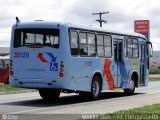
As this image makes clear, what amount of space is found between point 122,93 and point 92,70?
5533mm

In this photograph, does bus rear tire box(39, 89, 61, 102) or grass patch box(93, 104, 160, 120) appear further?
bus rear tire box(39, 89, 61, 102)

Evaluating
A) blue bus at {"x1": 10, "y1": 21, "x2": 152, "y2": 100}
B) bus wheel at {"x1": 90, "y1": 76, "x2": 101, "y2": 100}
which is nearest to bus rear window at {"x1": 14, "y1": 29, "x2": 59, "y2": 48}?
blue bus at {"x1": 10, "y1": 21, "x2": 152, "y2": 100}

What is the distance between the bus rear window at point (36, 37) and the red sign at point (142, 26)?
4840 cm

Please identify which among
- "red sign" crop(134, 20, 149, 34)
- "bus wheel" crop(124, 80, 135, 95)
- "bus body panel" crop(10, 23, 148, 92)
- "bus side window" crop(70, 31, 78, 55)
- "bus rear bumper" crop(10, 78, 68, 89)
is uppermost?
"red sign" crop(134, 20, 149, 34)

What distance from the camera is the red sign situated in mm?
67419

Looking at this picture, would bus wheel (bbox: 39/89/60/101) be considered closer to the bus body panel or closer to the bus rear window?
the bus body panel

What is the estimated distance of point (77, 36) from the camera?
1934cm

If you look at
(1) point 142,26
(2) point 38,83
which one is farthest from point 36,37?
(1) point 142,26

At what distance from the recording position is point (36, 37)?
1909cm

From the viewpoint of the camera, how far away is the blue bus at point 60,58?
18531mm

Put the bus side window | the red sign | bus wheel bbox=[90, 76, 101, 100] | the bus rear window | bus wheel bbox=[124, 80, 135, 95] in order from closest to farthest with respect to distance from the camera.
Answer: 1. the bus rear window
2. the bus side window
3. bus wheel bbox=[90, 76, 101, 100]
4. bus wheel bbox=[124, 80, 135, 95]
5. the red sign

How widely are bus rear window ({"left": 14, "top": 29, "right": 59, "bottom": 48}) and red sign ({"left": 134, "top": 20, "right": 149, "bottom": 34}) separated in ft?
159

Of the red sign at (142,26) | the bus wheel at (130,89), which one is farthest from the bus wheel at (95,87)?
the red sign at (142,26)

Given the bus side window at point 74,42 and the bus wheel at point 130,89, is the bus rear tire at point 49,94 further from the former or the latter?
the bus wheel at point 130,89
